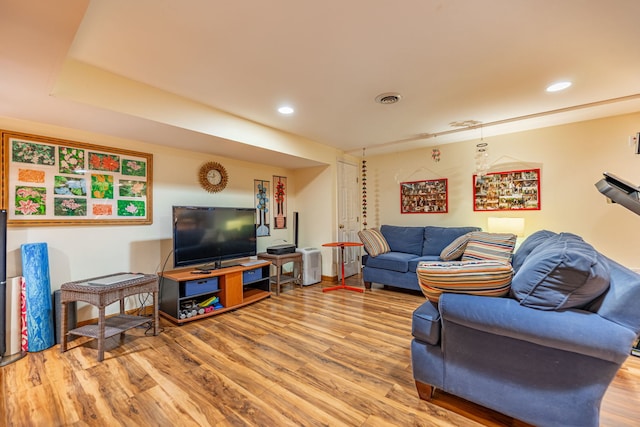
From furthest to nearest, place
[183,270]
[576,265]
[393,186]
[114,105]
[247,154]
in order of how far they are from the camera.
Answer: [393,186] < [247,154] < [183,270] < [114,105] < [576,265]

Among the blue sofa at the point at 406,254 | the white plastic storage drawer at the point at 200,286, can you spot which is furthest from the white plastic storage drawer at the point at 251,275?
the blue sofa at the point at 406,254

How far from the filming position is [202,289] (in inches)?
116

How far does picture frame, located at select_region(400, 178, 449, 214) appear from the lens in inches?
174

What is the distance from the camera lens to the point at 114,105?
212 centimetres

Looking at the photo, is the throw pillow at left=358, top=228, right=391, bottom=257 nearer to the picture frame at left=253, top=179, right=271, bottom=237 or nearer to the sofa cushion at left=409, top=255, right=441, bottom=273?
the sofa cushion at left=409, top=255, right=441, bottom=273

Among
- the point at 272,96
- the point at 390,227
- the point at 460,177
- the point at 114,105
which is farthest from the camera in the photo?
the point at 390,227

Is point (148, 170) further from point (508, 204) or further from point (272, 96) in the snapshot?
point (508, 204)

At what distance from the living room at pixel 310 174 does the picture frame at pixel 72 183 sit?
8cm

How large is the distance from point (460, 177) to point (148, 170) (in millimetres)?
4428

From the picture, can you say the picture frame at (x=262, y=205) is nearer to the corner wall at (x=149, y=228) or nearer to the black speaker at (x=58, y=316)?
the corner wall at (x=149, y=228)

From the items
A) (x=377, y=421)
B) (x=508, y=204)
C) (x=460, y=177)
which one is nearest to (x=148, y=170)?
(x=377, y=421)

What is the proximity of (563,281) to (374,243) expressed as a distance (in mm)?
2907

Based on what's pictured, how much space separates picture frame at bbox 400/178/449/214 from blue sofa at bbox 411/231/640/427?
301cm

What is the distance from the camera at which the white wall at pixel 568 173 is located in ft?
10.3
